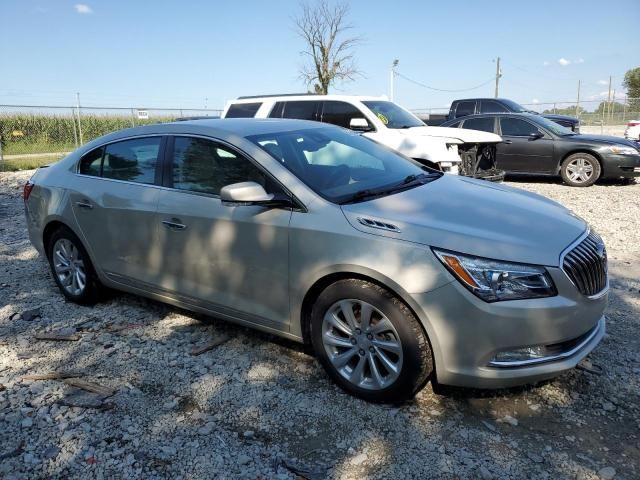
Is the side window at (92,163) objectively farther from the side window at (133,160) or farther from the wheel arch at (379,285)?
the wheel arch at (379,285)

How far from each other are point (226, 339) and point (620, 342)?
9.55ft

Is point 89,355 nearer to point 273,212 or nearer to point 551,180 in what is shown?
point 273,212

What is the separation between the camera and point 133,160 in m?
4.23

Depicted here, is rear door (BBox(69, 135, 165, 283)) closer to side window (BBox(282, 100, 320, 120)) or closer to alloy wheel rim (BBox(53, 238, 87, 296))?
alloy wheel rim (BBox(53, 238, 87, 296))

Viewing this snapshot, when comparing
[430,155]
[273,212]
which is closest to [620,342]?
[273,212]

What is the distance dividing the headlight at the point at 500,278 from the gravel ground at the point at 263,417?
0.78m

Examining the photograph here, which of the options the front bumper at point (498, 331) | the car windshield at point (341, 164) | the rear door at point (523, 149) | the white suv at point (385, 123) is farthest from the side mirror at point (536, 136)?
the front bumper at point (498, 331)

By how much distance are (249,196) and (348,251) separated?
0.71m

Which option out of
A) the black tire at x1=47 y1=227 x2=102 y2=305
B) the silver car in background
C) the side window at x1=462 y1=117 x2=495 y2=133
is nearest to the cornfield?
the side window at x1=462 y1=117 x2=495 y2=133

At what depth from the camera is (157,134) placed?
4.07m

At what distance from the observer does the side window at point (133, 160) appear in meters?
4.05

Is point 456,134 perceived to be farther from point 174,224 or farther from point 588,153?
point 174,224

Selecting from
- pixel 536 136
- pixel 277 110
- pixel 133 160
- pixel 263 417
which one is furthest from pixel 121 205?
pixel 536 136

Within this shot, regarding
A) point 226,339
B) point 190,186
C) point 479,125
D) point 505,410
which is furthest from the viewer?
point 479,125
